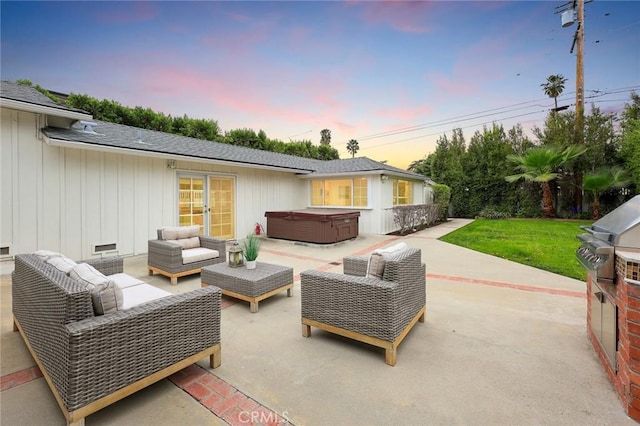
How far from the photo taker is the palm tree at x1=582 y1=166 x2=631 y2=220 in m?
12.5

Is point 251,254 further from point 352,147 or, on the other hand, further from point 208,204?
point 352,147

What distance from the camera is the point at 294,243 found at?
29.6 feet

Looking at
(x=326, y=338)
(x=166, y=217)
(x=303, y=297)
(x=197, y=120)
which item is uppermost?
(x=197, y=120)

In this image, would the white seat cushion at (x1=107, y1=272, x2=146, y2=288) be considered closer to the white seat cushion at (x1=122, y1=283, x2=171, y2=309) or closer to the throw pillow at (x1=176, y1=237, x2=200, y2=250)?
the white seat cushion at (x1=122, y1=283, x2=171, y2=309)

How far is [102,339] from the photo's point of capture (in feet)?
5.62

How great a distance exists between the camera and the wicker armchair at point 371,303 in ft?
7.91

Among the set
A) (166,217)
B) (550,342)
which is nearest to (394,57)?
(166,217)

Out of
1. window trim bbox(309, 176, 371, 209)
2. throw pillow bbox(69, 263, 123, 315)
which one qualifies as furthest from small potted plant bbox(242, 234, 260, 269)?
window trim bbox(309, 176, 371, 209)

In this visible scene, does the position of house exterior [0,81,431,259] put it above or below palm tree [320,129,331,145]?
below

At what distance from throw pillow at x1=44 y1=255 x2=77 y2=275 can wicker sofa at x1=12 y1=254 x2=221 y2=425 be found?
1.7 inches

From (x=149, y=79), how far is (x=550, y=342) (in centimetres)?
1374

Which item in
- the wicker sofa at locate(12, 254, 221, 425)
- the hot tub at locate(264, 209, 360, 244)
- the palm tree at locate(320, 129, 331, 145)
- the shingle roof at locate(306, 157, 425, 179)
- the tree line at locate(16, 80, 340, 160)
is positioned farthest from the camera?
the palm tree at locate(320, 129, 331, 145)

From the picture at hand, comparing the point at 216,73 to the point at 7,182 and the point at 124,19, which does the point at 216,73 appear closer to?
the point at 124,19

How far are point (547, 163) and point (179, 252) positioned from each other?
16.7m
